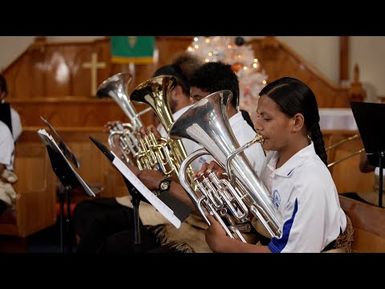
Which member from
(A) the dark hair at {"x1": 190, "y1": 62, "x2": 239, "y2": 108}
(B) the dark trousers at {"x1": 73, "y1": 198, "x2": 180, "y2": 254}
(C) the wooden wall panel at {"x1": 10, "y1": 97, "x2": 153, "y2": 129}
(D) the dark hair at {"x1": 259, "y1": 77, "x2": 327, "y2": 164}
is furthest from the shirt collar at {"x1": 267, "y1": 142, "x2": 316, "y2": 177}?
(C) the wooden wall panel at {"x1": 10, "y1": 97, "x2": 153, "y2": 129}

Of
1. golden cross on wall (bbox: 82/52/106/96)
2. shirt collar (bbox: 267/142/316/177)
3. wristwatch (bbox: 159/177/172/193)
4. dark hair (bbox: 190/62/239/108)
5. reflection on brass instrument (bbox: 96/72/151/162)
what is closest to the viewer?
shirt collar (bbox: 267/142/316/177)

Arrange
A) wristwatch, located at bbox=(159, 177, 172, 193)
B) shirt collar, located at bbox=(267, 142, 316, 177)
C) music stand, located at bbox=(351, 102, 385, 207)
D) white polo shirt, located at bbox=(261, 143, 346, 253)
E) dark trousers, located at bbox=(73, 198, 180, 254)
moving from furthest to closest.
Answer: dark trousers, located at bbox=(73, 198, 180, 254)
music stand, located at bbox=(351, 102, 385, 207)
wristwatch, located at bbox=(159, 177, 172, 193)
shirt collar, located at bbox=(267, 142, 316, 177)
white polo shirt, located at bbox=(261, 143, 346, 253)

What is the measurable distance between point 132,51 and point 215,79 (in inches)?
222

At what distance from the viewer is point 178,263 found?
1782 millimetres

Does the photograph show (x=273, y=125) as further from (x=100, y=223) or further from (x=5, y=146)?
(x=5, y=146)

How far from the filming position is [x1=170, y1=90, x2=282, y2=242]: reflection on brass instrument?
7.00 ft

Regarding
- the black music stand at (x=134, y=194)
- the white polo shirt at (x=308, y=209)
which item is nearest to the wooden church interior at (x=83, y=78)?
the black music stand at (x=134, y=194)

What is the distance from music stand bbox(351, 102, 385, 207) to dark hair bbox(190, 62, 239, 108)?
0.61 m

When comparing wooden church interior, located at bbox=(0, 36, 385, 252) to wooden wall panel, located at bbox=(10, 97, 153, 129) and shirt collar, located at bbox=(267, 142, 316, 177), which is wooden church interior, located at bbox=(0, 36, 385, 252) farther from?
shirt collar, located at bbox=(267, 142, 316, 177)

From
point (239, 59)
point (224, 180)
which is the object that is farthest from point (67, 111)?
point (224, 180)
